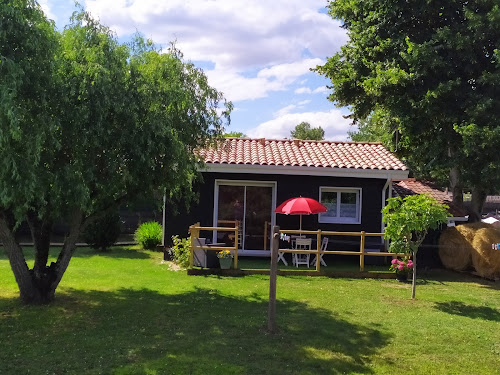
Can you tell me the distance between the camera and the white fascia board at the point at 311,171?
13547 millimetres

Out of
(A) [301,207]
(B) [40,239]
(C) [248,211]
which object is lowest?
(B) [40,239]

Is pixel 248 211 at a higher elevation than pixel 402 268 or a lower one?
higher

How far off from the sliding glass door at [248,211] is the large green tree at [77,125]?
18.6 ft

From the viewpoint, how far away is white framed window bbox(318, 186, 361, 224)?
14250 mm

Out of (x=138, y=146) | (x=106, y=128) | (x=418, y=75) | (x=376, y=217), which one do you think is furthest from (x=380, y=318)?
(x=418, y=75)

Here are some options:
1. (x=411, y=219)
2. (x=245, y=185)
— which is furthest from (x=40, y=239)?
(x=245, y=185)

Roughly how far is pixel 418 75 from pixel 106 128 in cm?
941

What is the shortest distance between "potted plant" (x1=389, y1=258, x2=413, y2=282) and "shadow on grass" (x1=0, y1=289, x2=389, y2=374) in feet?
11.8

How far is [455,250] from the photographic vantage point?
12.9 metres

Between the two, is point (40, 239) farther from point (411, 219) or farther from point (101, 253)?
point (101, 253)

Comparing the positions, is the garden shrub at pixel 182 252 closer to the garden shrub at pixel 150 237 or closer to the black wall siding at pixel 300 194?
the black wall siding at pixel 300 194

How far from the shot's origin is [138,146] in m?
6.97

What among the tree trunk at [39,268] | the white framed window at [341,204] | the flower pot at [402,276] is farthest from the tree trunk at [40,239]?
the white framed window at [341,204]

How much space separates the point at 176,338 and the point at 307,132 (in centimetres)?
4140
